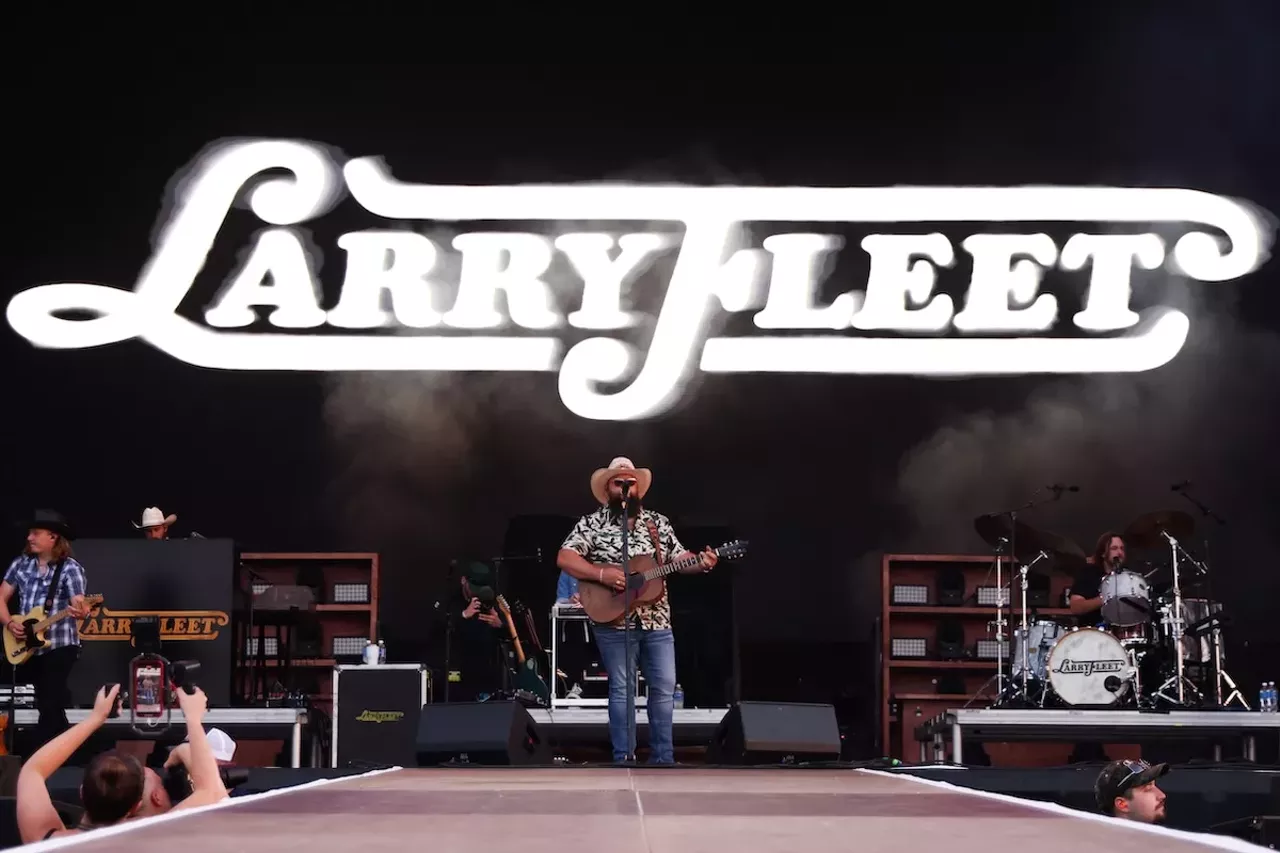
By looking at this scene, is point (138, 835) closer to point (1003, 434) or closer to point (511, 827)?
point (511, 827)

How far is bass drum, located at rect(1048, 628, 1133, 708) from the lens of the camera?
976 cm

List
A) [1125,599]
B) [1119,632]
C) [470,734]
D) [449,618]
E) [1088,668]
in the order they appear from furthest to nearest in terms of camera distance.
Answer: [1119,632] → [449,618] → [1125,599] → [1088,668] → [470,734]

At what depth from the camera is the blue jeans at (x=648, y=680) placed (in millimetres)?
7719

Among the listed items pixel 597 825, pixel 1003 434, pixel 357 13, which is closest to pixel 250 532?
pixel 357 13

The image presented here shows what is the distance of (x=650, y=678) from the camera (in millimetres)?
7867

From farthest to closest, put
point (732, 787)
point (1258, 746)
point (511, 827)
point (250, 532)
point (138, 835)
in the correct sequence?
point (250, 532) < point (1258, 746) < point (732, 787) < point (511, 827) < point (138, 835)

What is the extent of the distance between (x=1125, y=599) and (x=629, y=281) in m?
4.27

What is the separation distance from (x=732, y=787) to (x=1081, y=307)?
7865mm

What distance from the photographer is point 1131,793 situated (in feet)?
17.8

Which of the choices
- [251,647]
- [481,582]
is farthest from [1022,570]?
[251,647]

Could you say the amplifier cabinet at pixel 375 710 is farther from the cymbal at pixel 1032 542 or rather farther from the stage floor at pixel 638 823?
the stage floor at pixel 638 823

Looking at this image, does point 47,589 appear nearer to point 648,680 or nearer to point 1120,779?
point 648,680

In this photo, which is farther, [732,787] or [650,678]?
[650,678]

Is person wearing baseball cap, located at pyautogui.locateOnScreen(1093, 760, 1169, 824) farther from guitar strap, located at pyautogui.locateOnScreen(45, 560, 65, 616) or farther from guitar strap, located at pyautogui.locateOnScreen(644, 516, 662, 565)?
guitar strap, located at pyautogui.locateOnScreen(45, 560, 65, 616)
